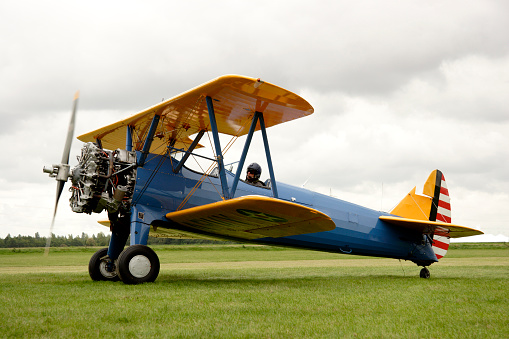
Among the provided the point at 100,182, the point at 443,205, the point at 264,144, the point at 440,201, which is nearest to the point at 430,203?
the point at 440,201

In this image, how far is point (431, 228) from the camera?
11.6 metres

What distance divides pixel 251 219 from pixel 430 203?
23.1ft

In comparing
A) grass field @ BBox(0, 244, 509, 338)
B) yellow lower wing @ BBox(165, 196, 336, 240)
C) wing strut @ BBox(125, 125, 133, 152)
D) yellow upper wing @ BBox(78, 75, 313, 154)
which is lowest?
grass field @ BBox(0, 244, 509, 338)

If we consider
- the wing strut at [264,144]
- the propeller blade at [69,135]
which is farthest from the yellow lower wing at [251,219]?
the propeller blade at [69,135]

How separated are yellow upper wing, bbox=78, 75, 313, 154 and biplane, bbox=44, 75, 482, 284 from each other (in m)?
0.02

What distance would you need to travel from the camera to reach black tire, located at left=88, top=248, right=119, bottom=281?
930 centimetres

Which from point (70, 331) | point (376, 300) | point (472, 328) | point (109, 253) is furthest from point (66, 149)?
point (472, 328)

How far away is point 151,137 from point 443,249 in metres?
8.69

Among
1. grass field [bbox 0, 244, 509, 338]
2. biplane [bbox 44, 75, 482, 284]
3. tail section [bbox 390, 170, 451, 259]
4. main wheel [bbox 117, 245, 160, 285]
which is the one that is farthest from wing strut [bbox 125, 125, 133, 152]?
tail section [bbox 390, 170, 451, 259]

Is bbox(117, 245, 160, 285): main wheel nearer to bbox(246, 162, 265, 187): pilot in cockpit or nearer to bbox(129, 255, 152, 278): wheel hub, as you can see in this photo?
bbox(129, 255, 152, 278): wheel hub

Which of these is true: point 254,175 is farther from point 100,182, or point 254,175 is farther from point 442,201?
point 442,201

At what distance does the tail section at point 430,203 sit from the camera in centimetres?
1297

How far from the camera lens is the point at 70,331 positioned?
392cm

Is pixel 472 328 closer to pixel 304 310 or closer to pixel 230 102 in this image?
pixel 304 310
